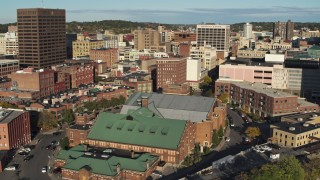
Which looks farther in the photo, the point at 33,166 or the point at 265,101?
the point at 265,101

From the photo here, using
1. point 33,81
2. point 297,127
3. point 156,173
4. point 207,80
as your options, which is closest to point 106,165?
point 156,173

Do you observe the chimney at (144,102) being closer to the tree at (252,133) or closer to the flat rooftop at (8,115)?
the tree at (252,133)

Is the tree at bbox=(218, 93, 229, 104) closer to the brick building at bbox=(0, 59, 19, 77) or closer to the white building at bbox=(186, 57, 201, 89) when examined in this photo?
the white building at bbox=(186, 57, 201, 89)

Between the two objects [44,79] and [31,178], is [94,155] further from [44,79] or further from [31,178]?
[44,79]

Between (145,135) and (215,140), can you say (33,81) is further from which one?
(215,140)

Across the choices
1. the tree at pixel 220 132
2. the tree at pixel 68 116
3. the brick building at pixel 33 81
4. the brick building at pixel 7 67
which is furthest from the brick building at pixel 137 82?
the tree at pixel 220 132

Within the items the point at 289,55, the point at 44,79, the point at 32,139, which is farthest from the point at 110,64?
the point at 32,139
